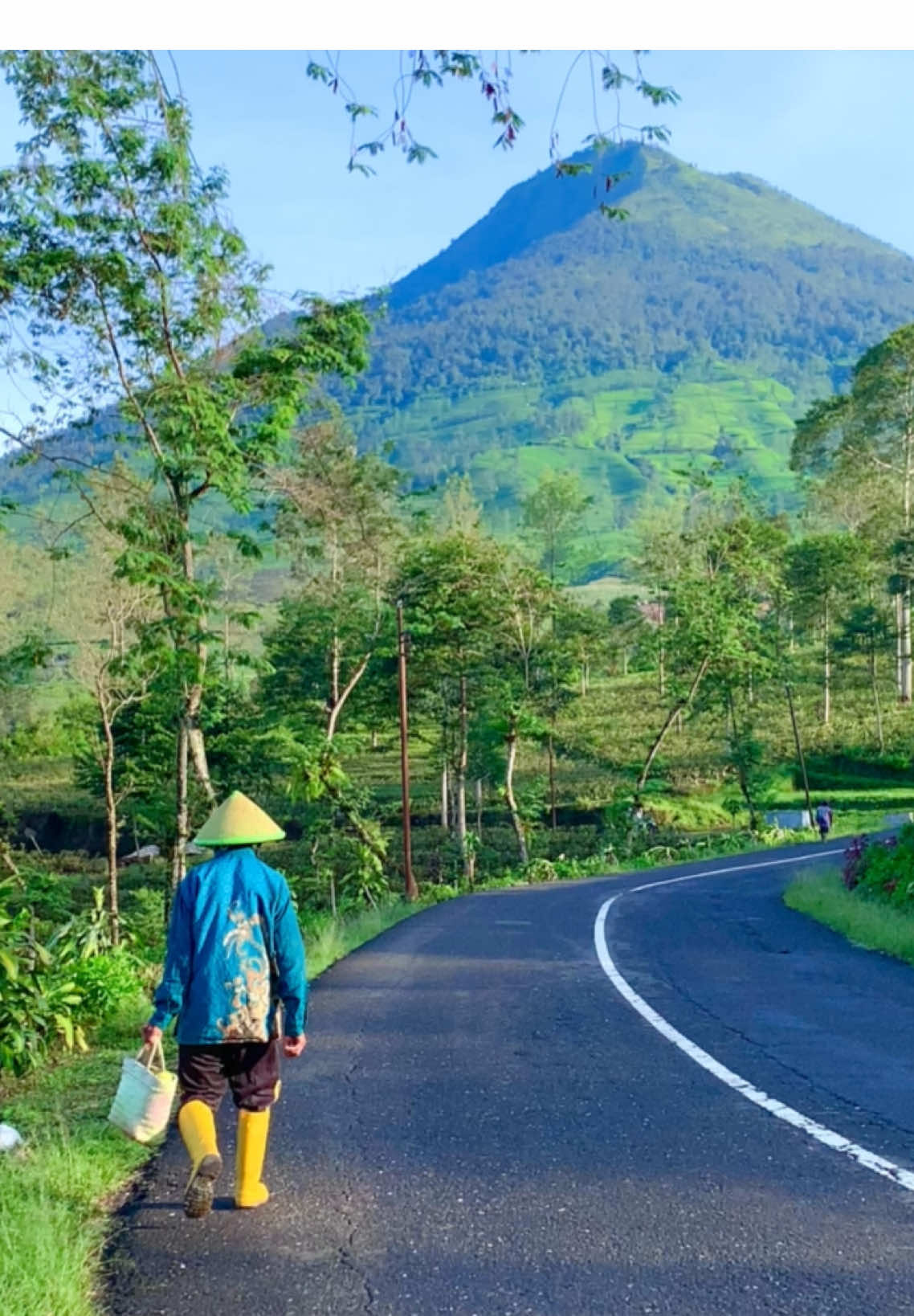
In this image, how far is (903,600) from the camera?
189ft

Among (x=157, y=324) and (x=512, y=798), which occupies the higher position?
(x=157, y=324)

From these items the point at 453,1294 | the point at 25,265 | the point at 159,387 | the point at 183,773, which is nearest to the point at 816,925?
the point at 183,773

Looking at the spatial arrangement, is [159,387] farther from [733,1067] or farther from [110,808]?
[733,1067]

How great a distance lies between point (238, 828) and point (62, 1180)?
172cm

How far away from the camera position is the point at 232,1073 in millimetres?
5707

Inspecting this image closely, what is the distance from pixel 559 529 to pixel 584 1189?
83.8m

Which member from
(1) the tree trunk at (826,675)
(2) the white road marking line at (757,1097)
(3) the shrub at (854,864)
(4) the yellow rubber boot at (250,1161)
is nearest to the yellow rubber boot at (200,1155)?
(4) the yellow rubber boot at (250,1161)

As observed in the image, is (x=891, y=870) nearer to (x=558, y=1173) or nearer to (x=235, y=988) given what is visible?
(x=558, y=1173)

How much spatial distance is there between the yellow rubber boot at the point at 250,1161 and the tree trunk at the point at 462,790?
105ft

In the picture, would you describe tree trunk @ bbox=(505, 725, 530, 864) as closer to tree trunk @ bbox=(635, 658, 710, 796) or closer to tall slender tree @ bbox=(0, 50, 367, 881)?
tree trunk @ bbox=(635, 658, 710, 796)

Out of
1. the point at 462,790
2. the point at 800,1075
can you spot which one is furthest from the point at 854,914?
the point at 462,790

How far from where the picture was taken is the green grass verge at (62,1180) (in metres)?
4.34

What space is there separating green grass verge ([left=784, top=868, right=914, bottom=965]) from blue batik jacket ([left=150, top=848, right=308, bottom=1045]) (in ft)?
31.4

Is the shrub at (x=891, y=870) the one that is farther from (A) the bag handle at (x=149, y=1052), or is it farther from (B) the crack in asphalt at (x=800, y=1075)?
(A) the bag handle at (x=149, y=1052)
